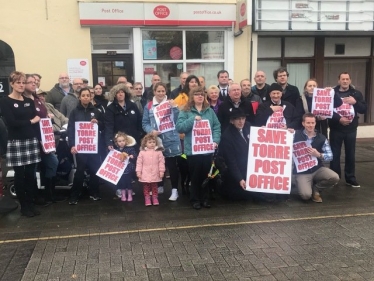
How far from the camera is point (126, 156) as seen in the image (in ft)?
20.7

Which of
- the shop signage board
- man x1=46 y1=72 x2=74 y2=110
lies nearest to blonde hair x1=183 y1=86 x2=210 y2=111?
man x1=46 y1=72 x2=74 y2=110

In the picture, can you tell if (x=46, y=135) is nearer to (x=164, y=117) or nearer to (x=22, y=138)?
(x=22, y=138)

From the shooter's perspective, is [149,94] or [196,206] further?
[149,94]

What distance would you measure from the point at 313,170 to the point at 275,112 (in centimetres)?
113

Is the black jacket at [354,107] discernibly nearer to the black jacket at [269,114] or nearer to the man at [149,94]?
the black jacket at [269,114]

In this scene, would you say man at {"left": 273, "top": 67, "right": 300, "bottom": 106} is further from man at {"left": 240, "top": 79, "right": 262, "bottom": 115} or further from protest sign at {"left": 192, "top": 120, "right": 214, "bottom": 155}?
protest sign at {"left": 192, "top": 120, "right": 214, "bottom": 155}

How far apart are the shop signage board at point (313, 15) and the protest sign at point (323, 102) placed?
4917 millimetres

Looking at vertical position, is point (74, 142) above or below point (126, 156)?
above

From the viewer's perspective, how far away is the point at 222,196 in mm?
6613

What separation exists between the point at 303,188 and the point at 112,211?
302cm

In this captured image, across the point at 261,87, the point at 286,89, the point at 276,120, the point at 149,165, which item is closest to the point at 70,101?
the point at 149,165

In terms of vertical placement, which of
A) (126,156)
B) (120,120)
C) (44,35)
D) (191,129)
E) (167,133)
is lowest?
(126,156)

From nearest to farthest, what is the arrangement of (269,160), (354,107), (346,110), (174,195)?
(269,160) < (174,195) < (346,110) < (354,107)

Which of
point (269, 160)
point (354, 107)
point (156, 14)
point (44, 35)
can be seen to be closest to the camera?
point (269, 160)
